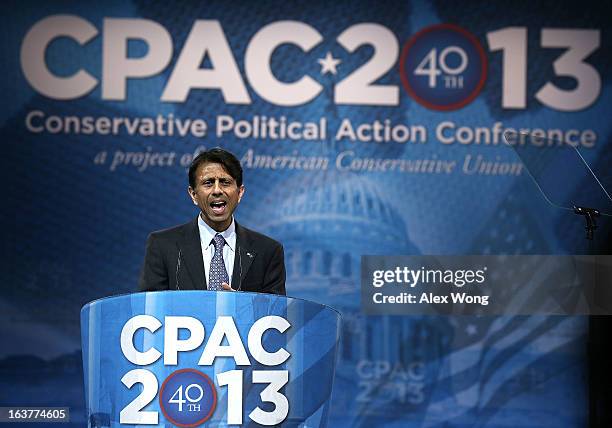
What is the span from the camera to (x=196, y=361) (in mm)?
2260

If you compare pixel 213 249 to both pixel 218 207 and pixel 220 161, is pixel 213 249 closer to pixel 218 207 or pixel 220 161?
pixel 218 207

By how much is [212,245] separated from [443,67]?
2.55m

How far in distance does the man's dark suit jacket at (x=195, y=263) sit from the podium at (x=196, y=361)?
66cm

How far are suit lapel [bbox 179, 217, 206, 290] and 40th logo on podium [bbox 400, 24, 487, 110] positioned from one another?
94.9 inches

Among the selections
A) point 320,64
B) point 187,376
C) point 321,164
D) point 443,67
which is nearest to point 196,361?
point 187,376

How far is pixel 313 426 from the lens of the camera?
95.0 inches

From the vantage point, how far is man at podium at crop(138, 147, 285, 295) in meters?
3.02

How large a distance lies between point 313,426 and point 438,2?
3355mm

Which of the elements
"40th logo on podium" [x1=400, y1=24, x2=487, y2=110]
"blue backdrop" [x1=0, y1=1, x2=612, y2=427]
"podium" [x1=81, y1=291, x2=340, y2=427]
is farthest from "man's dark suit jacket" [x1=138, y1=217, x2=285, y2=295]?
"40th logo on podium" [x1=400, y1=24, x2=487, y2=110]

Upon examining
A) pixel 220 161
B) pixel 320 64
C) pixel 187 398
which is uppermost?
pixel 320 64

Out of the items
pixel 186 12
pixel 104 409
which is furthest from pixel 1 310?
pixel 104 409

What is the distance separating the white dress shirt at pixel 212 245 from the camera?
309 centimetres

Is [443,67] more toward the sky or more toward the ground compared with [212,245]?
more toward the sky

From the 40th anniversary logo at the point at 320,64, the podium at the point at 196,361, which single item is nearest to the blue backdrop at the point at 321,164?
the 40th anniversary logo at the point at 320,64
